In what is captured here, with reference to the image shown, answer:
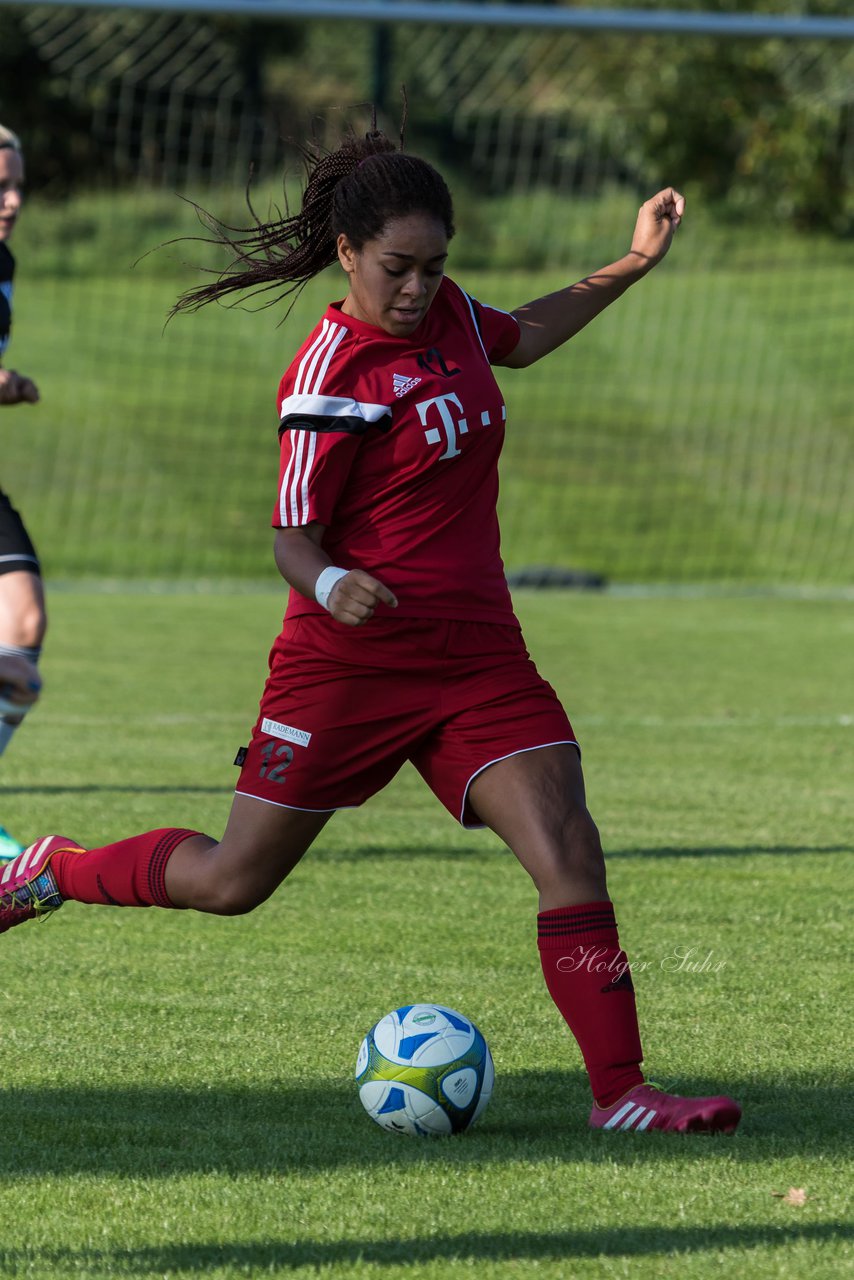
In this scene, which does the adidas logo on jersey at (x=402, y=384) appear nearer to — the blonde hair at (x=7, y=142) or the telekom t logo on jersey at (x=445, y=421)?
the telekom t logo on jersey at (x=445, y=421)

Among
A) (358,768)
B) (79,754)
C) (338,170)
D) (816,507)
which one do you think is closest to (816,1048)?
(358,768)

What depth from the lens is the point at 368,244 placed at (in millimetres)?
3967

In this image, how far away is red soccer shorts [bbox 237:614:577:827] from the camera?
396cm

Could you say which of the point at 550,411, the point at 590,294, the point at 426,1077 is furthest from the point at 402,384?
the point at 550,411

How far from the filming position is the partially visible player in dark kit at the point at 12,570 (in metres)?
6.09

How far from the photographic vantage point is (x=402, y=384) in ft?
13.0

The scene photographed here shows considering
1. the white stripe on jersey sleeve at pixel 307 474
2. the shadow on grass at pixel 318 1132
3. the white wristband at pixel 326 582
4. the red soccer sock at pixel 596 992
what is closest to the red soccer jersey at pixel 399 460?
the white stripe on jersey sleeve at pixel 307 474

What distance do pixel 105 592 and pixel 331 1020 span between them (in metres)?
11.3

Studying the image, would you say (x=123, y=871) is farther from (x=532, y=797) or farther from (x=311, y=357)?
(x=311, y=357)

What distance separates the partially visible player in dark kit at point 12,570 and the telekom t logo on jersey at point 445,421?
2360 millimetres

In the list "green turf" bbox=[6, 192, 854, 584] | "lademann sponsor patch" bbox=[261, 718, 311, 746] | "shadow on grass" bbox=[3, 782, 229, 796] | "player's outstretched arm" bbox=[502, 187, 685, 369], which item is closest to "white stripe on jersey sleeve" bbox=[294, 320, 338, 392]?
"player's outstretched arm" bbox=[502, 187, 685, 369]

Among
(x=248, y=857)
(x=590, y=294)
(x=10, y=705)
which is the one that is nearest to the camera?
(x=10, y=705)

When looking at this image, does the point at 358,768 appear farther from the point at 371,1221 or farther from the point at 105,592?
the point at 105,592

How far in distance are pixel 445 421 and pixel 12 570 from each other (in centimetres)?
265
